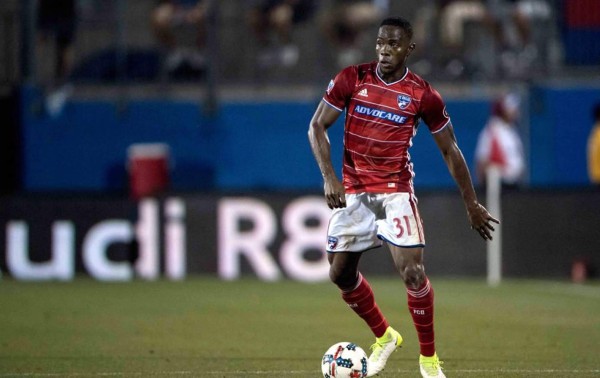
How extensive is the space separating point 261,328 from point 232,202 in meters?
5.51

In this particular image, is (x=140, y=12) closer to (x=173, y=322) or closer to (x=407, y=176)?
(x=173, y=322)

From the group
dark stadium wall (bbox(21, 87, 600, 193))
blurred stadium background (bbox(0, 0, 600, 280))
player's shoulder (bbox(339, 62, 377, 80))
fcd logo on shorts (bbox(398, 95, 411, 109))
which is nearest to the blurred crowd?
blurred stadium background (bbox(0, 0, 600, 280))

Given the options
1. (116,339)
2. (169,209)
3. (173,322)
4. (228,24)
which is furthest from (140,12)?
(116,339)

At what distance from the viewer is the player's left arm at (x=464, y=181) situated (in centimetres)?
841

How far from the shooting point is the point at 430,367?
8273mm

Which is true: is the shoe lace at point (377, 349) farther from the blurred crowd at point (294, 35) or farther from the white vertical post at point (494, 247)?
the blurred crowd at point (294, 35)

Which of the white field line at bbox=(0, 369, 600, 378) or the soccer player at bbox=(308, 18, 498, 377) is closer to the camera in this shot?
the soccer player at bbox=(308, 18, 498, 377)

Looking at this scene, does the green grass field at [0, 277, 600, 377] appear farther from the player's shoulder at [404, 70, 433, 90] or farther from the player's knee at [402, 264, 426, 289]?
the player's shoulder at [404, 70, 433, 90]

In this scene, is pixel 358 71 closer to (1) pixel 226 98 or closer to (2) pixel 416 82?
(2) pixel 416 82

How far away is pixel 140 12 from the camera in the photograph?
66.5 feet

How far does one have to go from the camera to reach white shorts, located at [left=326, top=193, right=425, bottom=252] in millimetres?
8570

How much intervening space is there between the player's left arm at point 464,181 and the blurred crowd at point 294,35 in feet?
37.3

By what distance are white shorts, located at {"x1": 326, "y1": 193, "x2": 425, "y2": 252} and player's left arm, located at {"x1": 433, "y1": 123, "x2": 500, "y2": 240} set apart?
1.20 feet

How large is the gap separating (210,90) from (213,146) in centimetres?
88
